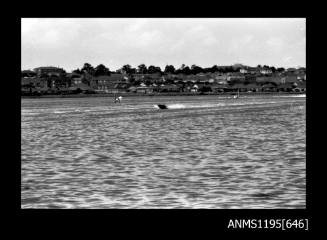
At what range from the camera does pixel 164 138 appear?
44000mm

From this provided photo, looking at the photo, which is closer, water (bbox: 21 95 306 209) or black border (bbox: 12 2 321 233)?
black border (bbox: 12 2 321 233)

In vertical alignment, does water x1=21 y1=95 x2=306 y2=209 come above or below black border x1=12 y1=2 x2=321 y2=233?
below
